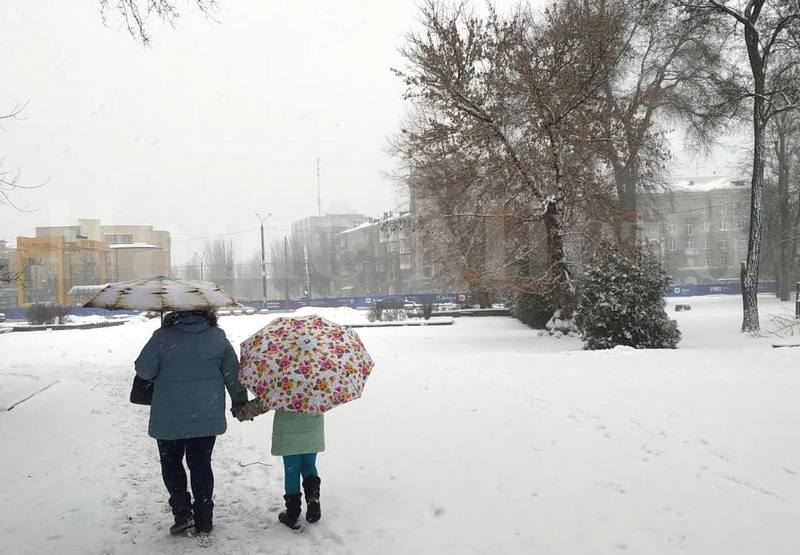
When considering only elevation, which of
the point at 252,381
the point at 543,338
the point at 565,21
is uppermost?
the point at 565,21

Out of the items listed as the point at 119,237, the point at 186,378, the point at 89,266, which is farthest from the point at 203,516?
the point at 119,237

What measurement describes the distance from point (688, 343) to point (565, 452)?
11.3 meters

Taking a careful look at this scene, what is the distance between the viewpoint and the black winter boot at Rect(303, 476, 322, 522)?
14.0ft

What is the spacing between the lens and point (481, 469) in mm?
5320

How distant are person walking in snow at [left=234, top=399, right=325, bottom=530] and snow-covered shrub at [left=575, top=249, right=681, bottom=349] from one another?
34.2 ft

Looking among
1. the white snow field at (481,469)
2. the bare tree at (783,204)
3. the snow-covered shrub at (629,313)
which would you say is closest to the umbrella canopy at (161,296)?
the white snow field at (481,469)

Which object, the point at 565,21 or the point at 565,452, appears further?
the point at 565,21

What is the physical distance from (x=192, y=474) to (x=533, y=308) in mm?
19028

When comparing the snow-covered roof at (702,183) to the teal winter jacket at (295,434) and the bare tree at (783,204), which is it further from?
the teal winter jacket at (295,434)

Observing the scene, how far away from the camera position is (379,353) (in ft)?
47.5

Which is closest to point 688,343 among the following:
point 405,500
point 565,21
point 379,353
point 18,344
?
point 379,353

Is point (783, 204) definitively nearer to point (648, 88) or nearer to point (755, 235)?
point (648, 88)

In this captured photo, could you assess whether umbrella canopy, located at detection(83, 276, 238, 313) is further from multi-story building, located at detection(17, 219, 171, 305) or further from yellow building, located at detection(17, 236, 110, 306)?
multi-story building, located at detection(17, 219, 171, 305)

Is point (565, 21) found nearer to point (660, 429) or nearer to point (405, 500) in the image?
point (660, 429)
